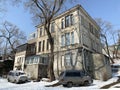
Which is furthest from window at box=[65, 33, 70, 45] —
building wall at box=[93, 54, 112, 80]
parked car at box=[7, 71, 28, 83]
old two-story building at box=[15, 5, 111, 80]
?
parked car at box=[7, 71, 28, 83]

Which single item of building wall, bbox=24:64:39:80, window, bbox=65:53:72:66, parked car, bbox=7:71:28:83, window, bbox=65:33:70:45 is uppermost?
window, bbox=65:33:70:45

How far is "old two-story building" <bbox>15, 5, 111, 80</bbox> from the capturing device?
987 inches

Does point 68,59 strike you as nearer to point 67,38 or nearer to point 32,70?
point 67,38

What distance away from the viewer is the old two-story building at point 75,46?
25.1m

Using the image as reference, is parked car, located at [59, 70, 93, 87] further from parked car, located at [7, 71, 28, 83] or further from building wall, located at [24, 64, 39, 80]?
building wall, located at [24, 64, 39, 80]

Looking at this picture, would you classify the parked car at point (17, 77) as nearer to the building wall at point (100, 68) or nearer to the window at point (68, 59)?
the window at point (68, 59)

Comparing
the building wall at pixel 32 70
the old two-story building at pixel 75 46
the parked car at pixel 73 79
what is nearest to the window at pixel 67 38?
the old two-story building at pixel 75 46

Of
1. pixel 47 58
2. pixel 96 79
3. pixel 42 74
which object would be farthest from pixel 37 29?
pixel 96 79

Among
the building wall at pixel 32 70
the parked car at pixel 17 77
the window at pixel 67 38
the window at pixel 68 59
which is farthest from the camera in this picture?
the building wall at pixel 32 70

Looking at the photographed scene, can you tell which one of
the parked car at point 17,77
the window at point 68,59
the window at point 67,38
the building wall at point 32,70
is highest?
the window at point 67,38

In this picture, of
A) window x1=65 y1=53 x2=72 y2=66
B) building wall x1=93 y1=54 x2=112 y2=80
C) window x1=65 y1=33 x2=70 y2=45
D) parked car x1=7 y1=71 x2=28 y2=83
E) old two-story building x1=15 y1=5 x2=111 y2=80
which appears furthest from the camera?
window x1=65 y1=33 x2=70 y2=45

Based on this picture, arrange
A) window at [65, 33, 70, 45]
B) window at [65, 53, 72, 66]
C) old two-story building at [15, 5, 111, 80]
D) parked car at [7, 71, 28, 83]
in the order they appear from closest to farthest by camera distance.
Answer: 1. old two-story building at [15, 5, 111, 80]
2. parked car at [7, 71, 28, 83]
3. window at [65, 53, 72, 66]
4. window at [65, 33, 70, 45]

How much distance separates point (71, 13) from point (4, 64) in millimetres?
26490

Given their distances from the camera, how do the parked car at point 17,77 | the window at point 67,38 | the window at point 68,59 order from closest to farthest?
the parked car at point 17,77, the window at point 68,59, the window at point 67,38
